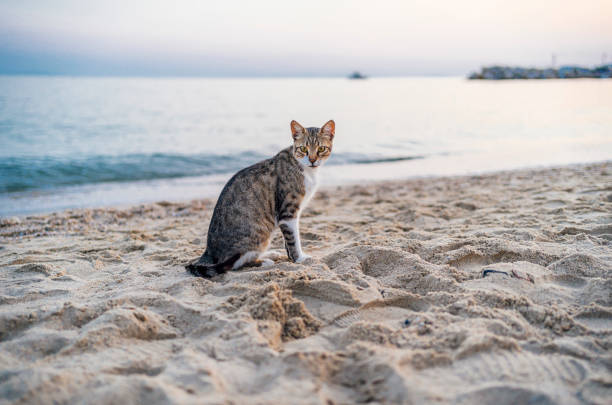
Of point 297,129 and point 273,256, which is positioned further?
point 273,256

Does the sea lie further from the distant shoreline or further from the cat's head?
the distant shoreline

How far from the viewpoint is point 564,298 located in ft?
9.61

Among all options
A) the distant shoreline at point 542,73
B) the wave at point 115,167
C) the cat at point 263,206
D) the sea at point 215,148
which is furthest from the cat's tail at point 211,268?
the distant shoreline at point 542,73

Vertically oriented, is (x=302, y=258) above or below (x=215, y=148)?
below

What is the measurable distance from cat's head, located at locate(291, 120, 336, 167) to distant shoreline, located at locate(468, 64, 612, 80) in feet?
275

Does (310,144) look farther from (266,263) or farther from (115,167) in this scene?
(115,167)

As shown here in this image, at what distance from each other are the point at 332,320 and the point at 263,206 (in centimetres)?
156

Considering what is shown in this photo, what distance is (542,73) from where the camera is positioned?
78125 millimetres

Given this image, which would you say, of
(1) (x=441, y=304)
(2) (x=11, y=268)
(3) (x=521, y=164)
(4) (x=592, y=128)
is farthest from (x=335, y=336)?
(4) (x=592, y=128)

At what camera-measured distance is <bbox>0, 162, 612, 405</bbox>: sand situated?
6.57 feet

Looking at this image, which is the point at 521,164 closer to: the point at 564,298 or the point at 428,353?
the point at 564,298

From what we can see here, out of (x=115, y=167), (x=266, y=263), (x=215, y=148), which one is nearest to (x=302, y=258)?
(x=266, y=263)

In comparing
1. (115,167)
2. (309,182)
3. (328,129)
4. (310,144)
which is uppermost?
(328,129)

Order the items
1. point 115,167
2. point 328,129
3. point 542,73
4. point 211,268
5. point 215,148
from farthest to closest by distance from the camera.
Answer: point 542,73 < point 215,148 < point 115,167 < point 328,129 < point 211,268
